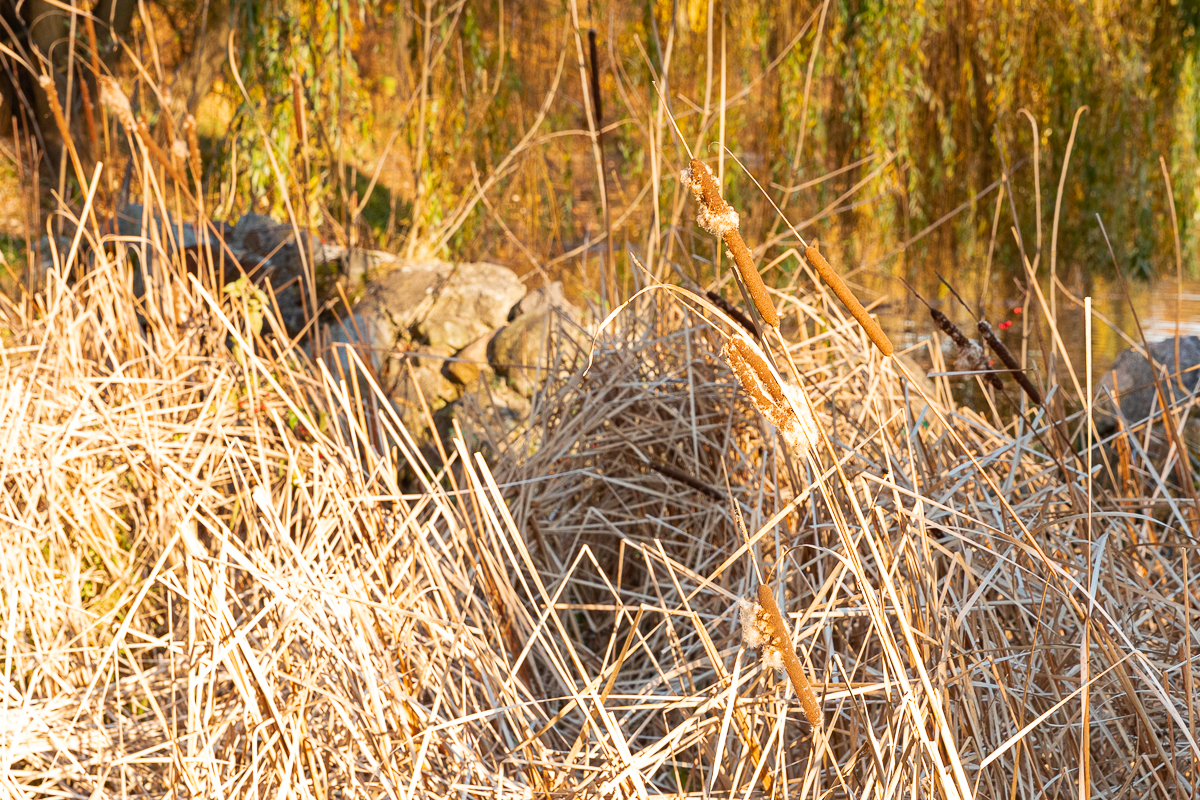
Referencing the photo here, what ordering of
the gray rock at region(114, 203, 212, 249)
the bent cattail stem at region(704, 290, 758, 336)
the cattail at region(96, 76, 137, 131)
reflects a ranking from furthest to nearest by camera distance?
the gray rock at region(114, 203, 212, 249) → the cattail at region(96, 76, 137, 131) → the bent cattail stem at region(704, 290, 758, 336)

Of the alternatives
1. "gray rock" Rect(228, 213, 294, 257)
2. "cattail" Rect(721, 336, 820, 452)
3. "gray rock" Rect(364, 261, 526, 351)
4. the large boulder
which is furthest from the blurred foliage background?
"cattail" Rect(721, 336, 820, 452)

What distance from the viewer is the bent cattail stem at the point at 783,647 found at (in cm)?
51

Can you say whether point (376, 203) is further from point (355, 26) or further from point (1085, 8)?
point (1085, 8)

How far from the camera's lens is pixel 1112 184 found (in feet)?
12.0

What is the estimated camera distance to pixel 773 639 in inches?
21.0

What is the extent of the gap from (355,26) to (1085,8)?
9.25 feet

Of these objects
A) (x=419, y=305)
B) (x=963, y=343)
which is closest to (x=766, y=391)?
(x=963, y=343)

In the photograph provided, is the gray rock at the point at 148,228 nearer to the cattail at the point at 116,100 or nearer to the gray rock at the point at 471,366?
the cattail at the point at 116,100

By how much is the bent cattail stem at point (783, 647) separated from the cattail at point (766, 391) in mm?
95

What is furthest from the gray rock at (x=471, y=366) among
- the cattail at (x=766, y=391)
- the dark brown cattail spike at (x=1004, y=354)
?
the cattail at (x=766, y=391)

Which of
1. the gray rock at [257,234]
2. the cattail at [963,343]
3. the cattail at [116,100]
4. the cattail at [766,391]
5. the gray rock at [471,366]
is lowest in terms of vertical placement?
the gray rock at [471,366]

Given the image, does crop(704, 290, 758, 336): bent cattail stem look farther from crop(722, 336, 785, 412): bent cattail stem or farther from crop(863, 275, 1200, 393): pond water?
crop(863, 275, 1200, 393): pond water

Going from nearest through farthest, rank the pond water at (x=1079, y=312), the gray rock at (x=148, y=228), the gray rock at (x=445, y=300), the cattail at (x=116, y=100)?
the cattail at (x=116, y=100)
the gray rock at (x=148, y=228)
the gray rock at (x=445, y=300)
the pond water at (x=1079, y=312)

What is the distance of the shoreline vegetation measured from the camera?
78 centimetres
